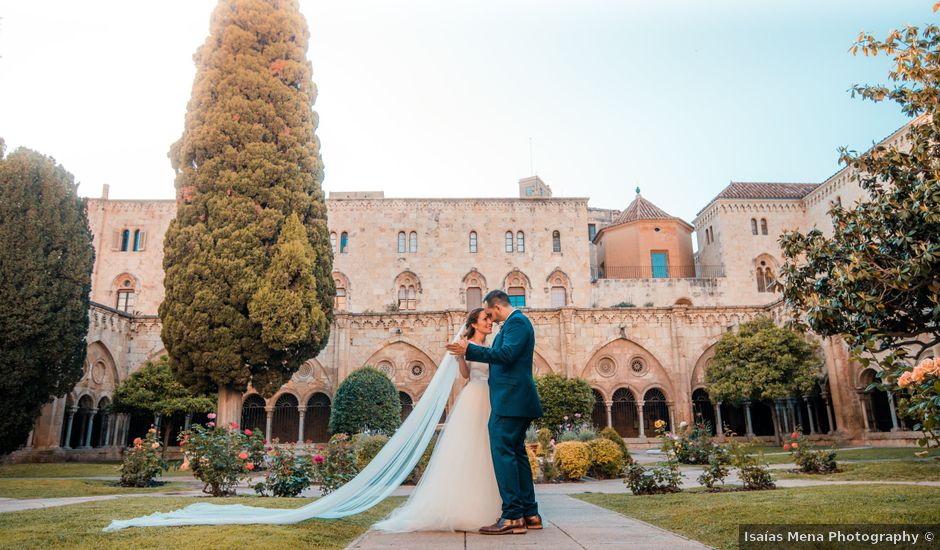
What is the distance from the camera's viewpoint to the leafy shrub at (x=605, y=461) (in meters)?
12.6

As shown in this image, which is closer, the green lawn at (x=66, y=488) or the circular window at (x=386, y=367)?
the green lawn at (x=66, y=488)

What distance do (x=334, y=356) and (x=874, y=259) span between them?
21.3m

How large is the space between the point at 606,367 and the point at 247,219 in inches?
655

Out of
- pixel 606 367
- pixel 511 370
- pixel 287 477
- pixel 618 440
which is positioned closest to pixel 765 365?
pixel 606 367

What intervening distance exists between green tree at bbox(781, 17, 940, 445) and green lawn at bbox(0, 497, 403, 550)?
229 inches

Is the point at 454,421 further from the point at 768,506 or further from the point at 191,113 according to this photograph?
the point at 191,113

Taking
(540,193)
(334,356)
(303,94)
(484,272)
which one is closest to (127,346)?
(334,356)

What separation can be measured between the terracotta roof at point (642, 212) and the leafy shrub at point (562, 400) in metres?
19.8

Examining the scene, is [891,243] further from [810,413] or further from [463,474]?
[810,413]

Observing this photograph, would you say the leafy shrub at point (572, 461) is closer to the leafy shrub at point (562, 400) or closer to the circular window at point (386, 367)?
the leafy shrub at point (562, 400)

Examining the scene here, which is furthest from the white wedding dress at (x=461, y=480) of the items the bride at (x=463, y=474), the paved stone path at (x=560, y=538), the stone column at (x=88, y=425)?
the stone column at (x=88, y=425)

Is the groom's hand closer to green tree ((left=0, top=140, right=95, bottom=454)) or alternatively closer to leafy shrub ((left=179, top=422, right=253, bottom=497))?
leafy shrub ((left=179, top=422, right=253, bottom=497))

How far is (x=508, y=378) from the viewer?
214 inches

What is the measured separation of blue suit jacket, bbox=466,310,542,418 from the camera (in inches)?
211
